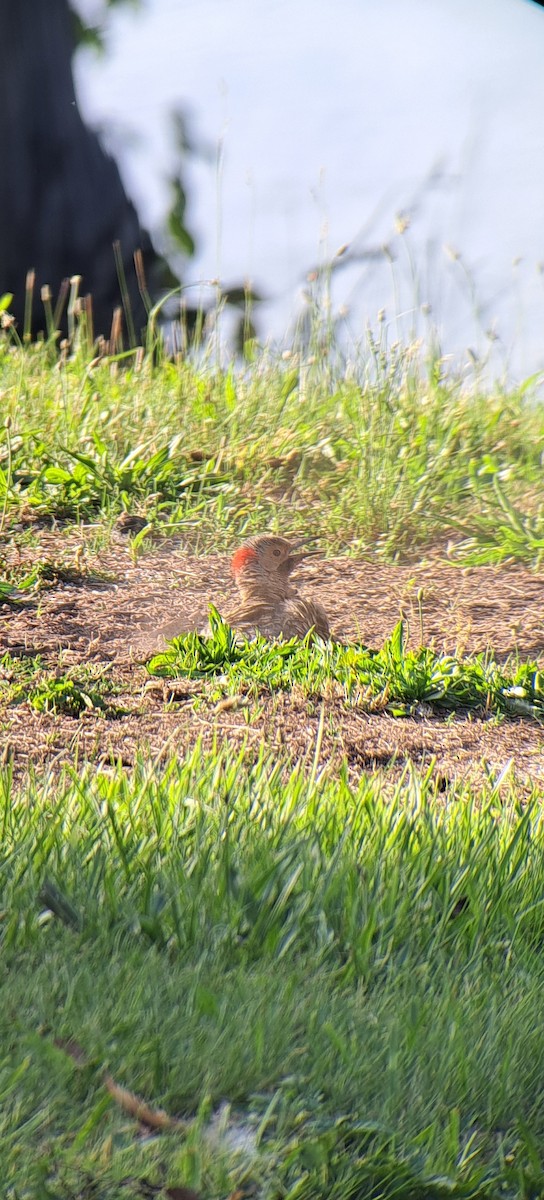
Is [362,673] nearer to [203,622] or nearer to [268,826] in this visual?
[203,622]

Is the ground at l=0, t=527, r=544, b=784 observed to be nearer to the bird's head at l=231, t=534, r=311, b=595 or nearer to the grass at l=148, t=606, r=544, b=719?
the grass at l=148, t=606, r=544, b=719

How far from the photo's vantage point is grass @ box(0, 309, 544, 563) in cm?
542

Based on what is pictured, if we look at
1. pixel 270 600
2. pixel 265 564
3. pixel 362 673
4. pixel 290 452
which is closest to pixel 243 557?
pixel 265 564

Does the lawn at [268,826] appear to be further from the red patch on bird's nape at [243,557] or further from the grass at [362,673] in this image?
the red patch on bird's nape at [243,557]

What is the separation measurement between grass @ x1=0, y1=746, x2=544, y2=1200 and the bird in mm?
1166

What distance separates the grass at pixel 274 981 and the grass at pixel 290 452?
238 cm

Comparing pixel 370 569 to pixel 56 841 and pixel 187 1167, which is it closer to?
pixel 56 841

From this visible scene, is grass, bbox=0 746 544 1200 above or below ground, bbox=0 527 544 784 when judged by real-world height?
above

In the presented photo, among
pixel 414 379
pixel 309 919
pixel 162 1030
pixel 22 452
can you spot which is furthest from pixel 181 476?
pixel 162 1030

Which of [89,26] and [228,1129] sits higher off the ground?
[89,26]

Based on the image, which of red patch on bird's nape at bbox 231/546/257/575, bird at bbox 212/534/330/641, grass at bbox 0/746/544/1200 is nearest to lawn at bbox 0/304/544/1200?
grass at bbox 0/746/544/1200

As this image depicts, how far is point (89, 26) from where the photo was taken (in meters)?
8.97

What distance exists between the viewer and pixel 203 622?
4535 mm

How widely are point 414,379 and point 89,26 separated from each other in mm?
4577
